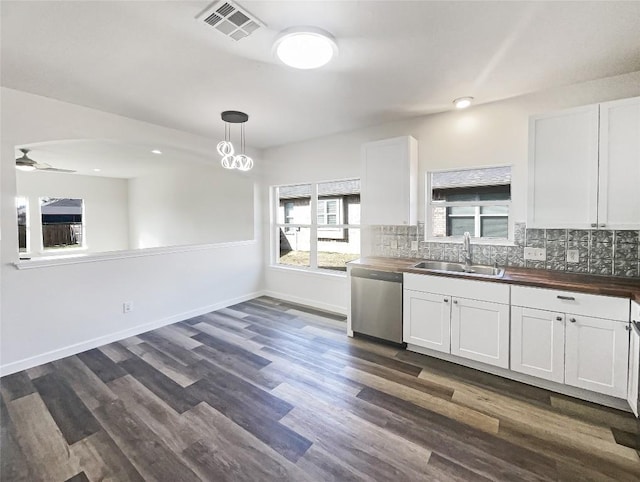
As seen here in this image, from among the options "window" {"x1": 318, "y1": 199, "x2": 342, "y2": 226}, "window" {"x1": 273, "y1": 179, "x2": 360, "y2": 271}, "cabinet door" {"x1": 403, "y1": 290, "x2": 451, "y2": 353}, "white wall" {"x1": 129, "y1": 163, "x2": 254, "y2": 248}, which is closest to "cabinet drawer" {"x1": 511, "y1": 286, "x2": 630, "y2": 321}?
"cabinet door" {"x1": 403, "y1": 290, "x2": 451, "y2": 353}

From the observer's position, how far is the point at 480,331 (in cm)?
258

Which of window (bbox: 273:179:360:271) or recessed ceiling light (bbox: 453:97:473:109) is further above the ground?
recessed ceiling light (bbox: 453:97:473:109)

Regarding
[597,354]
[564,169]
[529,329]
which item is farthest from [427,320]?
[564,169]

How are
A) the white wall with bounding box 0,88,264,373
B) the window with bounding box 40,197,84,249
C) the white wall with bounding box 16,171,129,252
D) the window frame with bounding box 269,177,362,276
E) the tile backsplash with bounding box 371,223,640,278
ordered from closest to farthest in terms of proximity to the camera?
the tile backsplash with bounding box 371,223,640,278 < the white wall with bounding box 0,88,264,373 < the window frame with bounding box 269,177,362,276 < the white wall with bounding box 16,171,129,252 < the window with bounding box 40,197,84,249

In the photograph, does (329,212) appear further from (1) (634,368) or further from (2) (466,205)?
(1) (634,368)

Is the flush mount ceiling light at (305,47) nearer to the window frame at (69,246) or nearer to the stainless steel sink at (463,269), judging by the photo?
the stainless steel sink at (463,269)

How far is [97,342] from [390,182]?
12.3ft

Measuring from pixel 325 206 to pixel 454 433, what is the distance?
3.27 m

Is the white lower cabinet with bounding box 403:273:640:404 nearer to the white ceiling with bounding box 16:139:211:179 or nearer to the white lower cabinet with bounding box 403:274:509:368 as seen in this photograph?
the white lower cabinet with bounding box 403:274:509:368

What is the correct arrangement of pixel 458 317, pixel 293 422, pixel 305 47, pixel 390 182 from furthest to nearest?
pixel 390 182 < pixel 458 317 < pixel 293 422 < pixel 305 47

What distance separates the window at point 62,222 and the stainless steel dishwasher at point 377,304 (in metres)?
7.64

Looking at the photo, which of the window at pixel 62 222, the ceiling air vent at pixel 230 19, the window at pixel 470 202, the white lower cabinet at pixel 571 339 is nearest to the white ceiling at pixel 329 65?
the ceiling air vent at pixel 230 19

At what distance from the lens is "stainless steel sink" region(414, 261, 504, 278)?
270cm

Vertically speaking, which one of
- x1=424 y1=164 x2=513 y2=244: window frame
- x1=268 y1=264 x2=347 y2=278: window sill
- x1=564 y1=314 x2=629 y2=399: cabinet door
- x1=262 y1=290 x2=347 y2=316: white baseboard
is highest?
x1=424 y1=164 x2=513 y2=244: window frame
